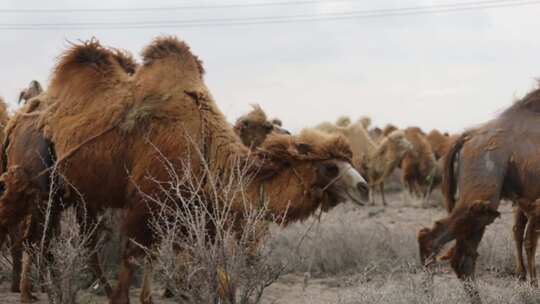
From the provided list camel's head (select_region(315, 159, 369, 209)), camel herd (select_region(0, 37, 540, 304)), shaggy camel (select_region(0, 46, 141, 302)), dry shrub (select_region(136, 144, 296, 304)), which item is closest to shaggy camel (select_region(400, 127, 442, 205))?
camel herd (select_region(0, 37, 540, 304))

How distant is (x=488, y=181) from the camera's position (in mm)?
7652

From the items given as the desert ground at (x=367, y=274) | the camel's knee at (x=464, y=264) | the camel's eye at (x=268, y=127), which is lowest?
the desert ground at (x=367, y=274)

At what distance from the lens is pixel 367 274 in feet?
29.8

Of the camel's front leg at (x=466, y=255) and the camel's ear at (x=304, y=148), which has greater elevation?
the camel's ear at (x=304, y=148)

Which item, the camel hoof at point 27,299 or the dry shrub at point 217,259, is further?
the camel hoof at point 27,299

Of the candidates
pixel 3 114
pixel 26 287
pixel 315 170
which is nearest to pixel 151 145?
pixel 315 170

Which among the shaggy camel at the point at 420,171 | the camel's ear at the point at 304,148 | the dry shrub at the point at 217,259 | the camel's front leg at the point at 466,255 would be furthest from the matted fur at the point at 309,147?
the shaggy camel at the point at 420,171

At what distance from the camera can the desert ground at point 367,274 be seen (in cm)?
657

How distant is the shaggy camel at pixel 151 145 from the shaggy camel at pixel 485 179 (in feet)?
6.62

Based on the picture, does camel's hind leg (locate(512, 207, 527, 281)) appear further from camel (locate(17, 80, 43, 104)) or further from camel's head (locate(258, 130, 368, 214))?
camel (locate(17, 80, 43, 104))

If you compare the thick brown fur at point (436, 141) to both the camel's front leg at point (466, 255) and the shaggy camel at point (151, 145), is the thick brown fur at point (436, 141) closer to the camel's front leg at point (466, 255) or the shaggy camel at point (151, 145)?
the camel's front leg at point (466, 255)

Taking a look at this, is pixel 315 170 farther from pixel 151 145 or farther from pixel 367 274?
pixel 367 274

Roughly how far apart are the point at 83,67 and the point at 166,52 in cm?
85

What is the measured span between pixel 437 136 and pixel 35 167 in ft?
68.0
